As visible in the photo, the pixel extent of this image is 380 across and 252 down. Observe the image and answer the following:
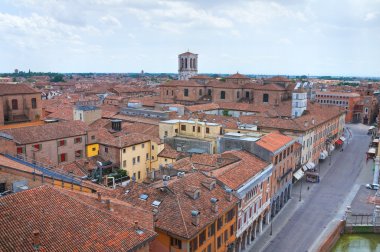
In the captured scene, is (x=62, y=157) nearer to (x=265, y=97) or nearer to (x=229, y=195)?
(x=229, y=195)

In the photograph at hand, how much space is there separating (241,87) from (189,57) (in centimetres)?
3173

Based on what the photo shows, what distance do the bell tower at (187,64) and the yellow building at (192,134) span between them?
6236 centimetres

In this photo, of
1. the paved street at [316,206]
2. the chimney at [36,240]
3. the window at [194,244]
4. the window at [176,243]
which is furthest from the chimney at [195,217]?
the paved street at [316,206]

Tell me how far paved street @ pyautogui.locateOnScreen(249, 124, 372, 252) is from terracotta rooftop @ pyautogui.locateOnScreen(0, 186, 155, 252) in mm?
19191

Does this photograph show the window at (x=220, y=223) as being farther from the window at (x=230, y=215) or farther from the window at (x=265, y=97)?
the window at (x=265, y=97)

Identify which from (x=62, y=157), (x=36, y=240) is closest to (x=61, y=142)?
(x=62, y=157)

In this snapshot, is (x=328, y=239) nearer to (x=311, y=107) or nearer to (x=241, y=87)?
(x=311, y=107)

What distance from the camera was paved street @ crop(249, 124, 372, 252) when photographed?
3438 centimetres

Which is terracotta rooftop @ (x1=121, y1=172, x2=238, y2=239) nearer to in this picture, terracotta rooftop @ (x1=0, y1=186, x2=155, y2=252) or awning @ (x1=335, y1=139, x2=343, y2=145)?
terracotta rooftop @ (x1=0, y1=186, x2=155, y2=252)

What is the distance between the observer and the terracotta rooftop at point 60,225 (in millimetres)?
15156

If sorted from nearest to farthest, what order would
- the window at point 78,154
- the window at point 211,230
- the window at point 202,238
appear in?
1. the window at point 202,238
2. the window at point 211,230
3. the window at point 78,154

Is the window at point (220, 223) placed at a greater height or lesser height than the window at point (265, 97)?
lesser

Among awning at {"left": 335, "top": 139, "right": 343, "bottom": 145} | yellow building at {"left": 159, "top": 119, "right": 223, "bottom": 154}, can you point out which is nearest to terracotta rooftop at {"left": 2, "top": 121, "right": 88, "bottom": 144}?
yellow building at {"left": 159, "top": 119, "right": 223, "bottom": 154}

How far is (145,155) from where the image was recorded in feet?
150
